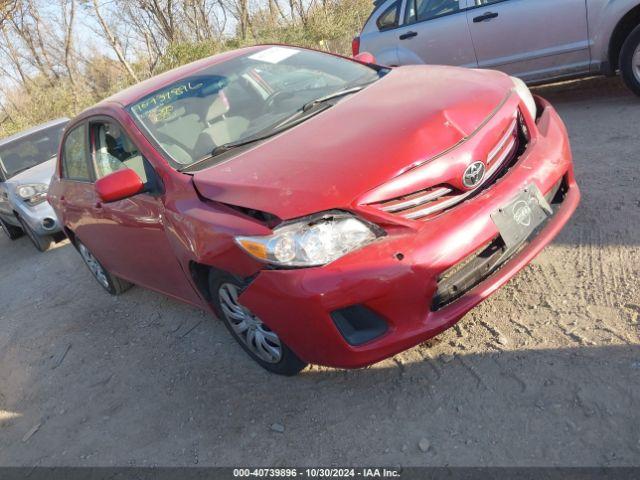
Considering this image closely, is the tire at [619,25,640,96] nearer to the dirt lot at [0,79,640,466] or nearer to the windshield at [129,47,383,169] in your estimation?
the dirt lot at [0,79,640,466]

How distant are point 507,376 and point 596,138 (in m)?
2.92

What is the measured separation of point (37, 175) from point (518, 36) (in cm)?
624

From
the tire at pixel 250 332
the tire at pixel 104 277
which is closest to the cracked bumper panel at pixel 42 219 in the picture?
the tire at pixel 104 277

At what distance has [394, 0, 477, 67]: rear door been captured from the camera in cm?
572

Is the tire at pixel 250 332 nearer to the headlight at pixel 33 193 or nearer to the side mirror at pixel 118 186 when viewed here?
the side mirror at pixel 118 186

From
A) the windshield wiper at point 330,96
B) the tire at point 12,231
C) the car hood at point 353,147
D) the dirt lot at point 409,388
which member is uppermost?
the windshield wiper at point 330,96

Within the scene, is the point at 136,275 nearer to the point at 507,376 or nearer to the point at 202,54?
the point at 507,376

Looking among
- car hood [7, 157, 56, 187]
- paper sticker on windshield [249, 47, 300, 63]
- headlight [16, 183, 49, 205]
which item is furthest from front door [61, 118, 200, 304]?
car hood [7, 157, 56, 187]

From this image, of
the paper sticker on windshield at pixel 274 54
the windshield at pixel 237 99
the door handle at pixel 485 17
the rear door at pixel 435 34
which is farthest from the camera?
the rear door at pixel 435 34

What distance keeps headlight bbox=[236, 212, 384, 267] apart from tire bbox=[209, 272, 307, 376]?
0.45 metres

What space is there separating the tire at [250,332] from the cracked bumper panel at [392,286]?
231 mm

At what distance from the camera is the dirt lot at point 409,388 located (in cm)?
218

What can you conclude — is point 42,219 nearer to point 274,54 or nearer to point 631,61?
point 274,54

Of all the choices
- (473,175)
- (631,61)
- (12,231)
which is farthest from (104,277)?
(631,61)
